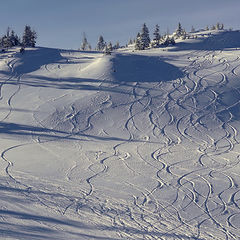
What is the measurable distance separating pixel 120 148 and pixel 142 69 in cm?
1849

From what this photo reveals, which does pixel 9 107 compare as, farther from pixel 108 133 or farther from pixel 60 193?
pixel 60 193

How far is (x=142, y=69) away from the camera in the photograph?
40656 millimetres

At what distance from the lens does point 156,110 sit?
99.7 ft

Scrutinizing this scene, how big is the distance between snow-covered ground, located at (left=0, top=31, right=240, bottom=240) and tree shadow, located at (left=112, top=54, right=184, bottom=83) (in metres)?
0.12

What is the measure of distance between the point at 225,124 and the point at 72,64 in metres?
23.1

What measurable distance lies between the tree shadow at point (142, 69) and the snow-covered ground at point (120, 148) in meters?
0.12

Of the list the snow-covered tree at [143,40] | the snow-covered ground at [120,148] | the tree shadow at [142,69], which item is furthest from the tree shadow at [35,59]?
the snow-covered tree at [143,40]

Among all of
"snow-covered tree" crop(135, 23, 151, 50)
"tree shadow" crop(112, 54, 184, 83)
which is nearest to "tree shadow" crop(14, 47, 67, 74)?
"tree shadow" crop(112, 54, 184, 83)

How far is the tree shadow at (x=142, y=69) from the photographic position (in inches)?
1491

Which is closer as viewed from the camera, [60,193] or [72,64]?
[60,193]

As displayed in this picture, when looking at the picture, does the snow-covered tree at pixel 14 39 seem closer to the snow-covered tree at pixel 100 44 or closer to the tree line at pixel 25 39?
the tree line at pixel 25 39

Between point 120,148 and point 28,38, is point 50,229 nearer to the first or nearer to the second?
point 120,148

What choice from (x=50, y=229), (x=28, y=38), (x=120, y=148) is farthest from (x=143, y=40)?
(x=50, y=229)

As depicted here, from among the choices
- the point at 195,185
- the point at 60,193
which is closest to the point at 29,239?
the point at 60,193
